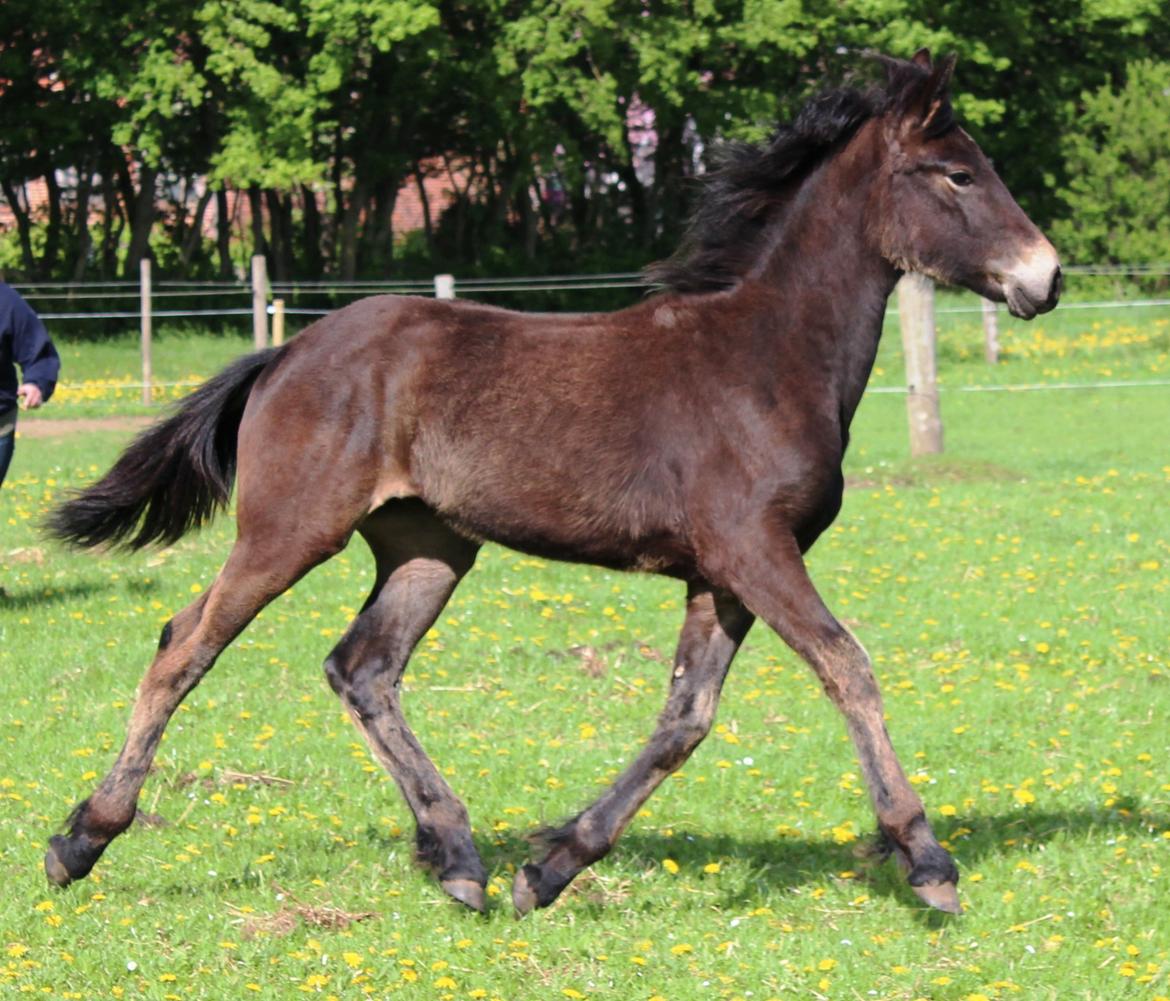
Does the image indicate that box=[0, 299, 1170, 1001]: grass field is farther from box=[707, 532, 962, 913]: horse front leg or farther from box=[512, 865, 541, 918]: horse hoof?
box=[707, 532, 962, 913]: horse front leg

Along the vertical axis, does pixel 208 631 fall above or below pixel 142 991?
above

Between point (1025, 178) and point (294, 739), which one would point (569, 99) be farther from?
point (294, 739)

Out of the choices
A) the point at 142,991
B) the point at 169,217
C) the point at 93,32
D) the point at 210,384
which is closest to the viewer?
the point at 142,991

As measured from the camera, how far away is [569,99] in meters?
28.5

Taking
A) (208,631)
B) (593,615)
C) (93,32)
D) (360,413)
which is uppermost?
(93,32)

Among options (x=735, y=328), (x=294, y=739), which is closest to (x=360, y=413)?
(x=735, y=328)

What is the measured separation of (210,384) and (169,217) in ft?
95.1

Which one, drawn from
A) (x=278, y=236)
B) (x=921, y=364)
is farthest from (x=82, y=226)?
(x=921, y=364)

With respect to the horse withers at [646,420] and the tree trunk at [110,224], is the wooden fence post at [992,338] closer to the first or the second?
the tree trunk at [110,224]

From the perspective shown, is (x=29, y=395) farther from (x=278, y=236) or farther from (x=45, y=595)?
(x=278, y=236)

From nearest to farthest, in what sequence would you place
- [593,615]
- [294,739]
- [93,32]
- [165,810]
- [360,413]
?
[360,413] → [165,810] → [294,739] → [593,615] → [93,32]

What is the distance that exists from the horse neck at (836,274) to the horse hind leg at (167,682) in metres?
1.69

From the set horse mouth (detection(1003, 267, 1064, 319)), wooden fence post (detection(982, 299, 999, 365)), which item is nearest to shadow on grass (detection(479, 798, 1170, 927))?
horse mouth (detection(1003, 267, 1064, 319))

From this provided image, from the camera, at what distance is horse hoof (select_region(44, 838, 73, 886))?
17.9 feet
